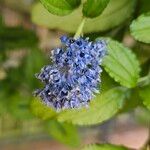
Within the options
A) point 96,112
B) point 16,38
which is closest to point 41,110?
point 96,112

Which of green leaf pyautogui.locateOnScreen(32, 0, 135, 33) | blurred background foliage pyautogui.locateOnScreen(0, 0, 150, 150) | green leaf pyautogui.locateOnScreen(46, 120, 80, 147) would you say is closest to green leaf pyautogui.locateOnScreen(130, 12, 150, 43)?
blurred background foliage pyautogui.locateOnScreen(0, 0, 150, 150)

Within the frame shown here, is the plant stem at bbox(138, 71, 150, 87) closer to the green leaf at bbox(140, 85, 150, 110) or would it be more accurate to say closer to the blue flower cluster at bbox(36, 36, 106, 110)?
the green leaf at bbox(140, 85, 150, 110)

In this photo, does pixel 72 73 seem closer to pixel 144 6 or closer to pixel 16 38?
pixel 144 6

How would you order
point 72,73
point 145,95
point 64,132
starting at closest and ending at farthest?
point 72,73, point 145,95, point 64,132

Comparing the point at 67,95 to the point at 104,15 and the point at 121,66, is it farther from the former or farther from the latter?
the point at 104,15

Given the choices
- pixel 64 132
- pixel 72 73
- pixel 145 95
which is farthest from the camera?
pixel 64 132

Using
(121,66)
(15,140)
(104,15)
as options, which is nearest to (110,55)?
(121,66)

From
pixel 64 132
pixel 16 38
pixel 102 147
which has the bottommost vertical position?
pixel 102 147
